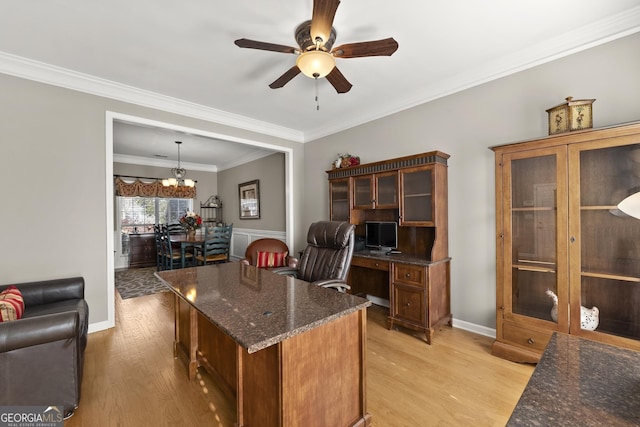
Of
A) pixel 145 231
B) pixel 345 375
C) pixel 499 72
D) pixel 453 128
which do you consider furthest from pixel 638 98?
pixel 145 231

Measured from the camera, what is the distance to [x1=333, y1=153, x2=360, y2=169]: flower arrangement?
380 centimetres

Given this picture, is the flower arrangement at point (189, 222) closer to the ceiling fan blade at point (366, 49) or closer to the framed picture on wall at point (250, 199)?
the framed picture on wall at point (250, 199)

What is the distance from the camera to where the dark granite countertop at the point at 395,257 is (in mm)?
2745

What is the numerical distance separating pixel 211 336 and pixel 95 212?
2132mm

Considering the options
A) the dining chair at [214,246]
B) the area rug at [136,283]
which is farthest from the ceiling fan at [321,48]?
the area rug at [136,283]

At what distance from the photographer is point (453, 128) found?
2.96 metres

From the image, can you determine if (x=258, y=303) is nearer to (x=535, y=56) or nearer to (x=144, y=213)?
(x=535, y=56)

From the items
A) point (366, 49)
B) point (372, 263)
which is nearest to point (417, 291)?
point (372, 263)

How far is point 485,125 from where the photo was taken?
2.74 m

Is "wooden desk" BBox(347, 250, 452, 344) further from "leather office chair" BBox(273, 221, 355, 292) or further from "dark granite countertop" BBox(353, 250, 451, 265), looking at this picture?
"leather office chair" BBox(273, 221, 355, 292)

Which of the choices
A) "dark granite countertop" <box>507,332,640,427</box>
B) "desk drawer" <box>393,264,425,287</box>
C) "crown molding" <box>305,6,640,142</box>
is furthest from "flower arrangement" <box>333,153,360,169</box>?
"dark granite countertop" <box>507,332,640,427</box>

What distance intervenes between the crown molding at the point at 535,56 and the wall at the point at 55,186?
3.34 m

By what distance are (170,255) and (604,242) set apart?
577 cm

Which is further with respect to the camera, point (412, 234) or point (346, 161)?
point (346, 161)
